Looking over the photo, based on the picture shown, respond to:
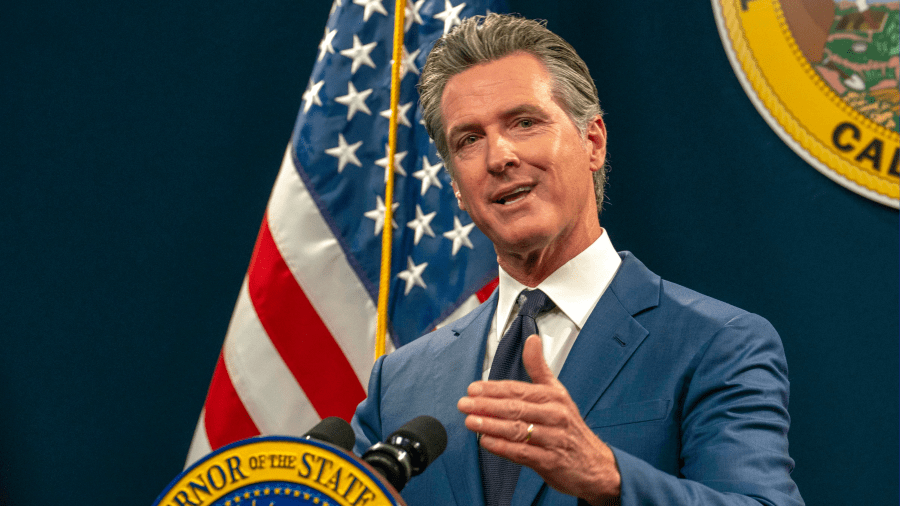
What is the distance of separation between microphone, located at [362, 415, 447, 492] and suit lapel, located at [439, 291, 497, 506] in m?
0.30

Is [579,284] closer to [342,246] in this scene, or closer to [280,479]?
[280,479]

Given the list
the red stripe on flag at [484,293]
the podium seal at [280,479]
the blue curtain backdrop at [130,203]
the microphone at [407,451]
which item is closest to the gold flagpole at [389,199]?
the red stripe on flag at [484,293]

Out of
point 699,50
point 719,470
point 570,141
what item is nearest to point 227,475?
point 719,470

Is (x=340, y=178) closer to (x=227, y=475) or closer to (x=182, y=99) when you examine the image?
(x=182, y=99)

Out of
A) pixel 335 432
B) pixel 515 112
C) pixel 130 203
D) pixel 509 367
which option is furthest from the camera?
pixel 130 203

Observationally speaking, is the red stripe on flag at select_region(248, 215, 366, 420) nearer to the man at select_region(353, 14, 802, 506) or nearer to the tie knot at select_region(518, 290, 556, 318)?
the man at select_region(353, 14, 802, 506)

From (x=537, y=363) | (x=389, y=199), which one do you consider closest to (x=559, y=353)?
(x=537, y=363)

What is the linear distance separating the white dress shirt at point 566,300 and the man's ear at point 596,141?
0.50 ft

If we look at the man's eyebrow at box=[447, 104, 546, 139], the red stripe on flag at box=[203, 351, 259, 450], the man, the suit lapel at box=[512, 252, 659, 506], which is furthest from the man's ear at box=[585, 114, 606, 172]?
the red stripe on flag at box=[203, 351, 259, 450]

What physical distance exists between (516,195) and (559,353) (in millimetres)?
241

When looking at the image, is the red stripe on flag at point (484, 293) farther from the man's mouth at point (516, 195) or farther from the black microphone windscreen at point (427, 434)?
the black microphone windscreen at point (427, 434)

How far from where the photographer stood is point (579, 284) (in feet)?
3.98

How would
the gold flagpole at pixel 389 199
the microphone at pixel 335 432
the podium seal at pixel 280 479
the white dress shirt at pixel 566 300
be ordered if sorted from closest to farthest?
the podium seal at pixel 280 479, the microphone at pixel 335 432, the white dress shirt at pixel 566 300, the gold flagpole at pixel 389 199

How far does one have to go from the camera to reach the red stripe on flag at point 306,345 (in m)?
1.92
